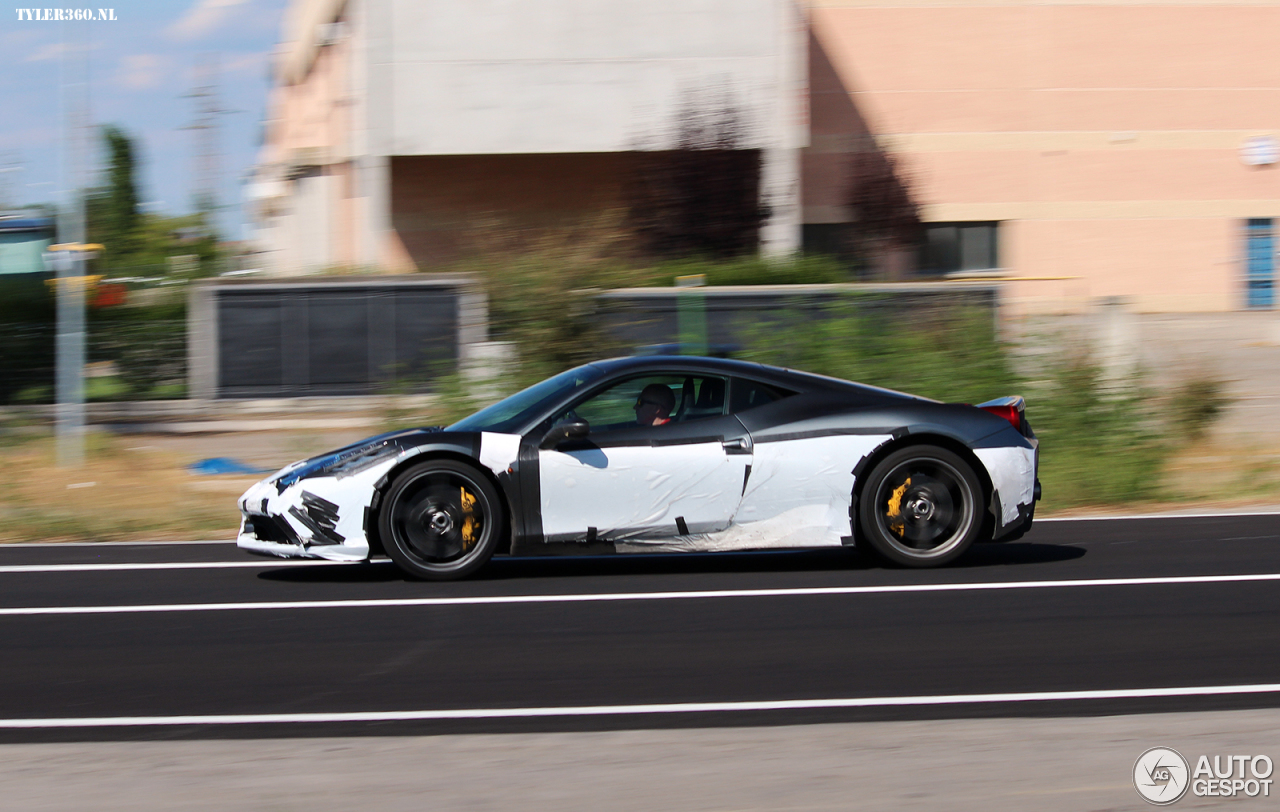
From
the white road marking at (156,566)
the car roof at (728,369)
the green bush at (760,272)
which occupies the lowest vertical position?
the white road marking at (156,566)

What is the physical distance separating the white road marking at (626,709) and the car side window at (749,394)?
2809mm

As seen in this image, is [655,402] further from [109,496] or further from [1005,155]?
[1005,155]

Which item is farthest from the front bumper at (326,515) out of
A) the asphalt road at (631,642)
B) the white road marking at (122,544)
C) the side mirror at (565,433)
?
the white road marking at (122,544)

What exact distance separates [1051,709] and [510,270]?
37.2ft

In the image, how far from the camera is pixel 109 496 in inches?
482

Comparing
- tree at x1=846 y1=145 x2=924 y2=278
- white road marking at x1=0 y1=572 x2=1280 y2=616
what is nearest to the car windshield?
white road marking at x1=0 y1=572 x2=1280 y2=616

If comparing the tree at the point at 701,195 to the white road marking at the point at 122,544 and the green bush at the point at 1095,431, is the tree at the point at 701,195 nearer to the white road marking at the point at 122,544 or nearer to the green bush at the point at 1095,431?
the green bush at the point at 1095,431

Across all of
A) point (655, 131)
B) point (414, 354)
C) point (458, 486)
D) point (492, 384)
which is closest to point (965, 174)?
point (655, 131)

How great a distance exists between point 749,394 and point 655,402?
53 cm

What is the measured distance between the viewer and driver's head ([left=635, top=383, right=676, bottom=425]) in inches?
296

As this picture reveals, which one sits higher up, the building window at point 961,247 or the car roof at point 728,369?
the building window at point 961,247

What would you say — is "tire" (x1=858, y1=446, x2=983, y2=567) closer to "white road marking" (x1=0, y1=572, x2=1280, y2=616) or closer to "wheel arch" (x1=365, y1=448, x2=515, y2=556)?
"white road marking" (x1=0, y1=572, x2=1280, y2=616)

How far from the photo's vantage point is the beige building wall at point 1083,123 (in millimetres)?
28031

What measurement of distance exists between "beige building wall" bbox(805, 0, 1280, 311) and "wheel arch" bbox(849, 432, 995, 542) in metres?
20.4
